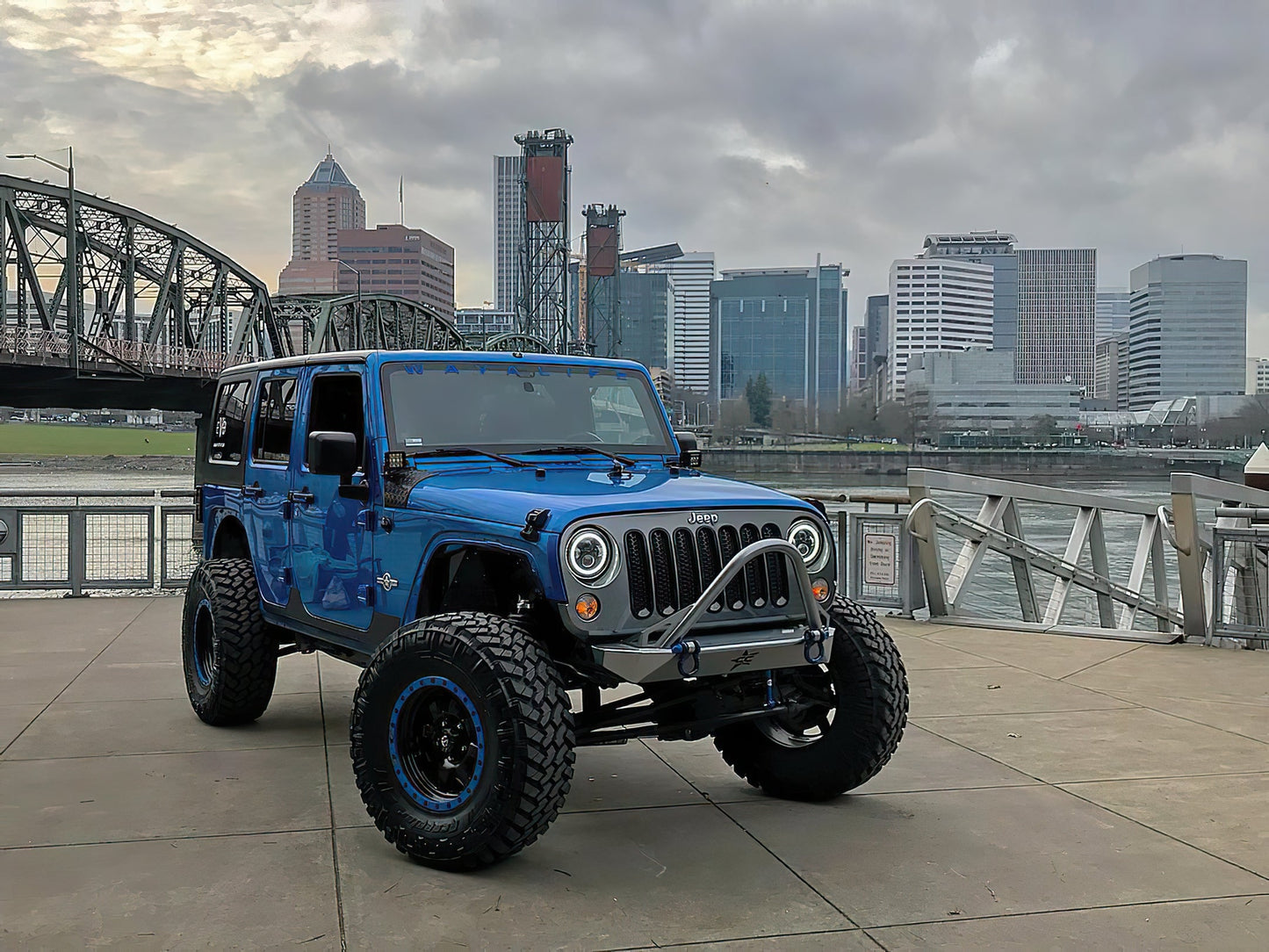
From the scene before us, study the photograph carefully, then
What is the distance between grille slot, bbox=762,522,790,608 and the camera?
4.97m

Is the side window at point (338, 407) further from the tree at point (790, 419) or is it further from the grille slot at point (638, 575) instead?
the tree at point (790, 419)

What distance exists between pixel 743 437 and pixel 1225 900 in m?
92.4

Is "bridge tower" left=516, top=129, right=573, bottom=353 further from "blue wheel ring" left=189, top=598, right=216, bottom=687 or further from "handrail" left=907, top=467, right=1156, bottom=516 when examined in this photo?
"blue wheel ring" left=189, top=598, right=216, bottom=687

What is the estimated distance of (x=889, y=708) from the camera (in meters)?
5.30

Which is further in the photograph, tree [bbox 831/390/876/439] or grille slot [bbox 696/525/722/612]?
tree [bbox 831/390/876/439]

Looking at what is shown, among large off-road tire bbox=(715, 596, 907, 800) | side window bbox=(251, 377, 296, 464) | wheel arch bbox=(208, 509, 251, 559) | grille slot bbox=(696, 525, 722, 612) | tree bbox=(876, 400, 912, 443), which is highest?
tree bbox=(876, 400, 912, 443)

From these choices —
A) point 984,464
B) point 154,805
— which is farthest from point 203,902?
point 984,464

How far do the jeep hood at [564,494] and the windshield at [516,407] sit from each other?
0.28 meters

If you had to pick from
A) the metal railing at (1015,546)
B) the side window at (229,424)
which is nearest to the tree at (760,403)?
the metal railing at (1015,546)

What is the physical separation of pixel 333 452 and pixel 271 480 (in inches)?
57.2

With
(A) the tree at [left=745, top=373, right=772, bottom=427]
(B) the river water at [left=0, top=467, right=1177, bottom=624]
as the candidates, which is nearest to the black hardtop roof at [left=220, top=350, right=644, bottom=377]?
(B) the river water at [left=0, top=467, right=1177, bottom=624]

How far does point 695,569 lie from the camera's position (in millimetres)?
4777

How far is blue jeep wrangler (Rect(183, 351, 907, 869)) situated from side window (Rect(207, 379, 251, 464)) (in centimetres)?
23

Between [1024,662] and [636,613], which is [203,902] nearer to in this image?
[636,613]
